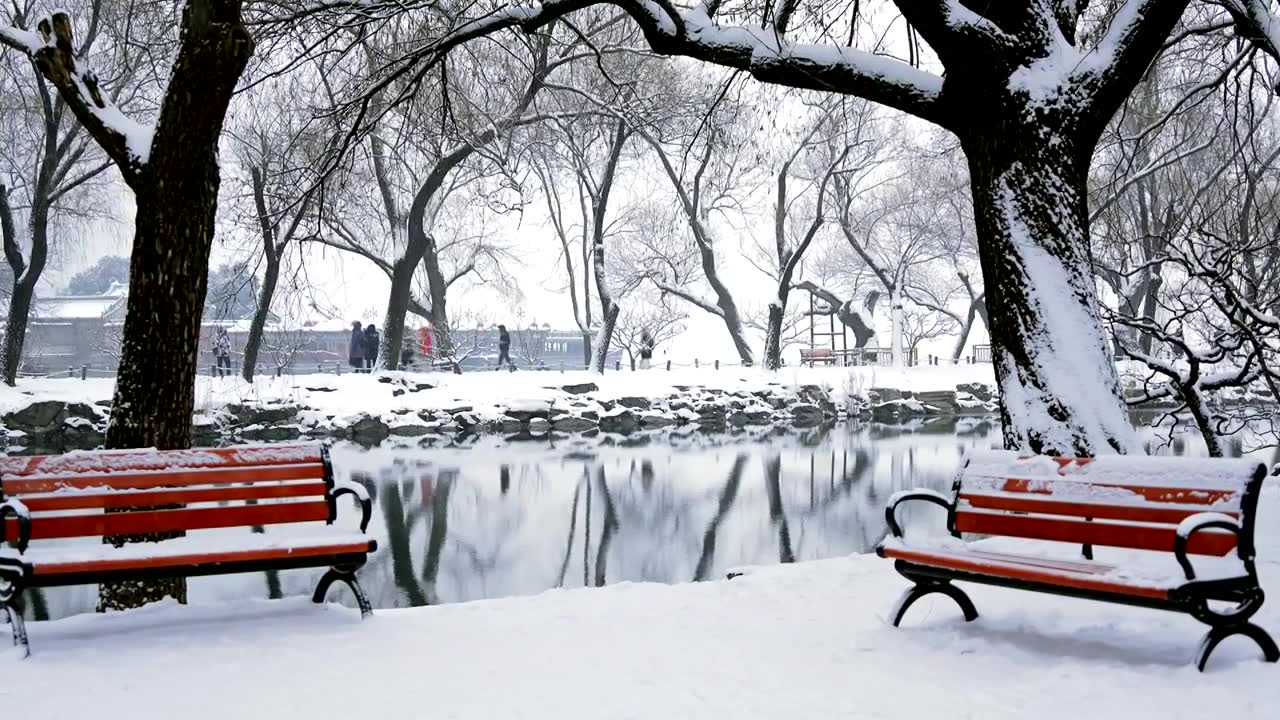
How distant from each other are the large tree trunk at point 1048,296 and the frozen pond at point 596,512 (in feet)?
14.9

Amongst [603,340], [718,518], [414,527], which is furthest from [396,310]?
[718,518]

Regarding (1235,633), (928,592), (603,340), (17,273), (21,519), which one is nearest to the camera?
(1235,633)

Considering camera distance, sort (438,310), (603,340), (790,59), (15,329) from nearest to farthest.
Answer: (790,59) < (15,329) < (603,340) < (438,310)

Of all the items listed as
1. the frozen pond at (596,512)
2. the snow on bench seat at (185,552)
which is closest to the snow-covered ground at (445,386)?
the frozen pond at (596,512)

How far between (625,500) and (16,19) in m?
14.6

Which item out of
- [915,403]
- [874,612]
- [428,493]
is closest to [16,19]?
[428,493]

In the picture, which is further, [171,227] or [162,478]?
[171,227]

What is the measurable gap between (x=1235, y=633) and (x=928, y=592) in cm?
136

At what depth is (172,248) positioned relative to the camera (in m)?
6.31

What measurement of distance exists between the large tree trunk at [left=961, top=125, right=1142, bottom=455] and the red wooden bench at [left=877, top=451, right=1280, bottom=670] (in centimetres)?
112

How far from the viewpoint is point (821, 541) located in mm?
12133

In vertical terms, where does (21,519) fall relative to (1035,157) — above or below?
below

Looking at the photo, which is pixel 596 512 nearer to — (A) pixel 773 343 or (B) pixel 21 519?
(B) pixel 21 519

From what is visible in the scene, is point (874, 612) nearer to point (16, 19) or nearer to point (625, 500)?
point (625, 500)
